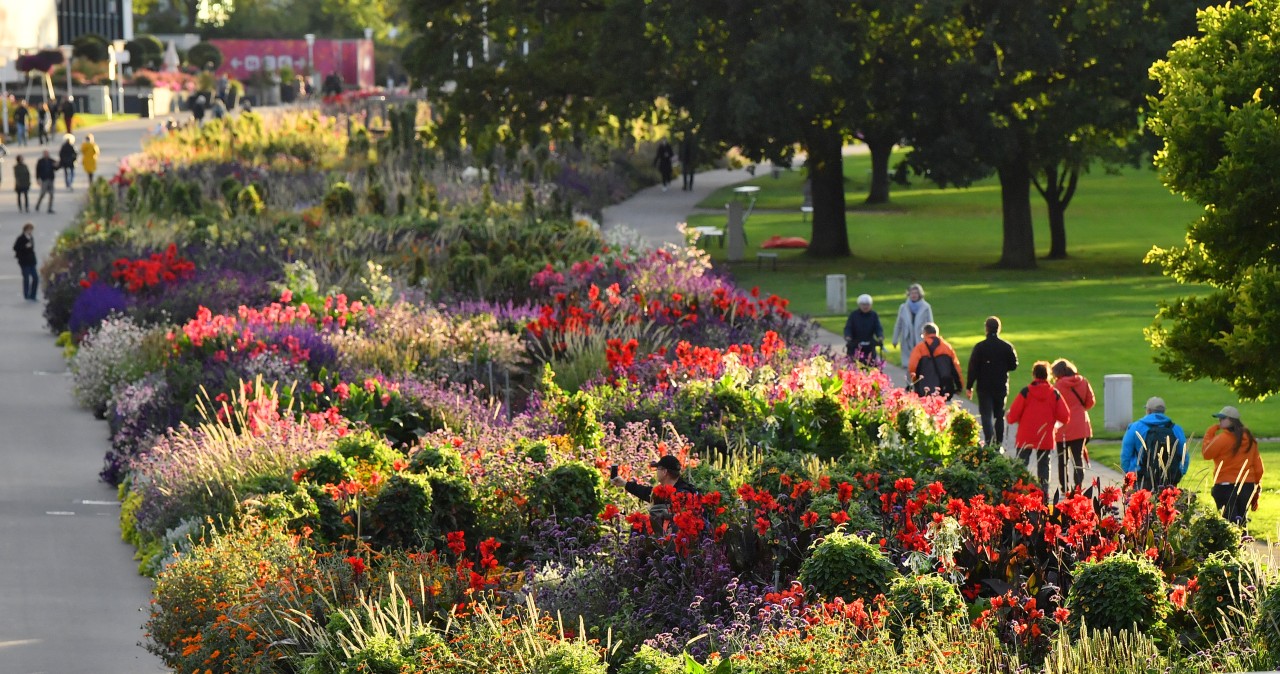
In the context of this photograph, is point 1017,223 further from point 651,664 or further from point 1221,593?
point 651,664

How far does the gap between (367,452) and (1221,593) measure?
20.4 feet

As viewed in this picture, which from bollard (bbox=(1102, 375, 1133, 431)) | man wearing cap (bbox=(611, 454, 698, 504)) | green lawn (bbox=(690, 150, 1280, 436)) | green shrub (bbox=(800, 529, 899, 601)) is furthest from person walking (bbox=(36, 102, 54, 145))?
green shrub (bbox=(800, 529, 899, 601))

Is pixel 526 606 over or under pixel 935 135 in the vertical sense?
under

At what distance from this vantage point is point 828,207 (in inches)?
1550

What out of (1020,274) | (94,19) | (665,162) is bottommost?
(1020,274)

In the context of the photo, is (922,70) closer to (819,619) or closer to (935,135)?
(935,135)

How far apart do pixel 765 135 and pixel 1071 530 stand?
25.7 meters

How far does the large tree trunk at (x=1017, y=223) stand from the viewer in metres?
37.1

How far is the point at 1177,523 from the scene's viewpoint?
10742 mm

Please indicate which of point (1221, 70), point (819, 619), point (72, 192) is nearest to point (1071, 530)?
point (819, 619)

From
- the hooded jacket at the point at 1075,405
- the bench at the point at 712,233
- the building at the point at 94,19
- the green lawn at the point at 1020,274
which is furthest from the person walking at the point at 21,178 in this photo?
the building at the point at 94,19

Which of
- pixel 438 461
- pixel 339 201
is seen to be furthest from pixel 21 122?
pixel 438 461

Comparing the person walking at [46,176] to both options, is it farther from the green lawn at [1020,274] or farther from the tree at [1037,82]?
the tree at [1037,82]

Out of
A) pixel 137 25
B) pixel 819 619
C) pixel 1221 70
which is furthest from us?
pixel 137 25
